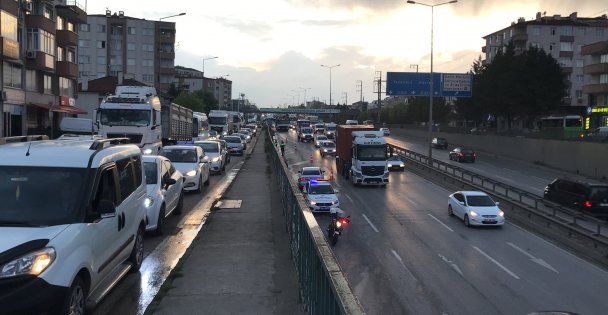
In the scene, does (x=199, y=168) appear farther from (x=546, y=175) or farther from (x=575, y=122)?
(x=575, y=122)

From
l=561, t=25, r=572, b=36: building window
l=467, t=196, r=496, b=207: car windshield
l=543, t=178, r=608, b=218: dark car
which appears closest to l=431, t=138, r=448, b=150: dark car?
l=561, t=25, r=572, b=36: building window

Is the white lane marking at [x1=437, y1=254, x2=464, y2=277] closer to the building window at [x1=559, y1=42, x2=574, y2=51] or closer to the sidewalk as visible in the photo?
the sidewalk

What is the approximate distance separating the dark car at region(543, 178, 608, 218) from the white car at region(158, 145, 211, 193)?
55.2 feet

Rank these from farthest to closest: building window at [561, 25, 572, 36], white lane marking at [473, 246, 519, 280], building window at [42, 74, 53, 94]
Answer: building window at [561, 25, 572, 36] → building window at [42, 74, 53, 94] → white lane marking at [473, 246, 519, 280]

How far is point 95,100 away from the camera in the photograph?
72938mm

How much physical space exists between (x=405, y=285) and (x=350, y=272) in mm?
1800

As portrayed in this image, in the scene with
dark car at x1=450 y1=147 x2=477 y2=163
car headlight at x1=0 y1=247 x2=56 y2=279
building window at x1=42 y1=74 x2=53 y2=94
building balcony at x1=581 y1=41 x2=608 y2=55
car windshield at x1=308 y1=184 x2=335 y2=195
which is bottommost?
car windshield at x1=308 y1=184 x2=335 y2=195

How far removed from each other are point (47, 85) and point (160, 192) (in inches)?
1646

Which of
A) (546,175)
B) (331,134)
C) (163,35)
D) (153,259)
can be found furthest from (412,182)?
Answer: (163,35)

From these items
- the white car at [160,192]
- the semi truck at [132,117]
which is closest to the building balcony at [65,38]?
the semi truck at [132,117]

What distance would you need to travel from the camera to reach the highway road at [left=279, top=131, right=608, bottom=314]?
12859 millimetres

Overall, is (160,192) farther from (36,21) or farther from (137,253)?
(36,21)

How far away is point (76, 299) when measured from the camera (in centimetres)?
541

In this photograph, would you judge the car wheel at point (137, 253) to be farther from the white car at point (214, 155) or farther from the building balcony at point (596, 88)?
the building balcony at point (596, 88)
